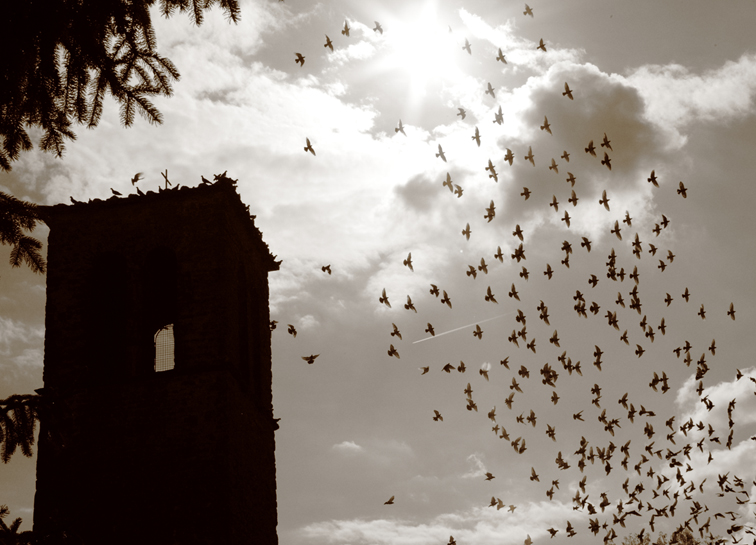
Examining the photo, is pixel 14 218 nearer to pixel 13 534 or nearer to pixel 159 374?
pixel 13 534

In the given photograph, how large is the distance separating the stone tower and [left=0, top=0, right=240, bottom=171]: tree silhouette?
979cm

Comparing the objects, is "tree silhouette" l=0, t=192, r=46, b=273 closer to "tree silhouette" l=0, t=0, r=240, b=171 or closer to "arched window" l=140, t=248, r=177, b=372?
"tree silhouette" l=0, t=0, r=240, b=171

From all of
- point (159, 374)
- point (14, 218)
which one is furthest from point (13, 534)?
point (159, 374)

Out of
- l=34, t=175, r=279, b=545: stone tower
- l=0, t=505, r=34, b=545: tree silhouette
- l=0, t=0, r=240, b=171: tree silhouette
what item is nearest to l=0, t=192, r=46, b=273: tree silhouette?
l=0, t=0, r=240, b=171: tree silhouette

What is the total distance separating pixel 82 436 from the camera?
16812 millimetres

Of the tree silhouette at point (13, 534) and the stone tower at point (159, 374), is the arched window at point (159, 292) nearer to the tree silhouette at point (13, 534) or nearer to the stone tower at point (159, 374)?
the stone tower at point (159, 374)

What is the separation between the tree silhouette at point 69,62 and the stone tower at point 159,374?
9.79m

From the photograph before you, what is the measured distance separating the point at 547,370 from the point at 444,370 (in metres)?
2.63

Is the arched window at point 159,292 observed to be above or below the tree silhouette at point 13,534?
above

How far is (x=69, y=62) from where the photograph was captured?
5.98 meters

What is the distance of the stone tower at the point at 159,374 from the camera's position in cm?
1612

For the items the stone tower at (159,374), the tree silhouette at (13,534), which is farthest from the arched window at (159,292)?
the tree silhouette at (13,534)

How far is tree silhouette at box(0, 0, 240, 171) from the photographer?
5594 mm

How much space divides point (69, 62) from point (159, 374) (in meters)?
12.0
